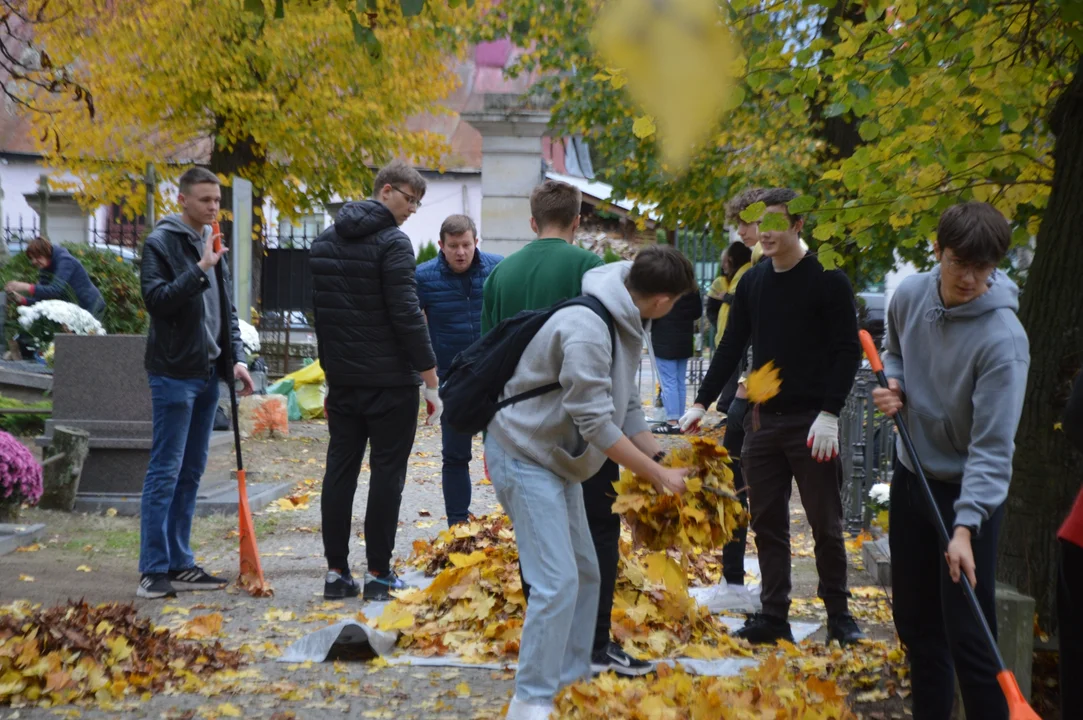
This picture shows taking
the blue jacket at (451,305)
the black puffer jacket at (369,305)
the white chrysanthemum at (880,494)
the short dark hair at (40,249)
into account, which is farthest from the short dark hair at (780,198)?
the short dark hair at (40,249)

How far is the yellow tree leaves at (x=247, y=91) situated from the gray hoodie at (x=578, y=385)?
42.8 feet

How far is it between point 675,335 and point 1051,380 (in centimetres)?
879

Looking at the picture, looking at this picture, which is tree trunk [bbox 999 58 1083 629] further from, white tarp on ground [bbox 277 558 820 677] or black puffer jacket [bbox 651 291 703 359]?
black puffer jacket [bbox 651 291 703 359]

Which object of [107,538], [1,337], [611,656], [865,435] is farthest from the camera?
[1,337]

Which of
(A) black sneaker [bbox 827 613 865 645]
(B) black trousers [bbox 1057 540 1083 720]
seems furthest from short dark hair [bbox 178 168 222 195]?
(B) black trousers [bbox 1057 540 1083 720]

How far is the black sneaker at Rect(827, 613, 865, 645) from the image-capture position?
5.36 m

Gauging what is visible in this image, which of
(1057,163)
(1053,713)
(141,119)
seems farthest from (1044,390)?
(141,119)

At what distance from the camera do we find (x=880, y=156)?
5.79 metres

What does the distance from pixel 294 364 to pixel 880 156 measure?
13968 millimetres

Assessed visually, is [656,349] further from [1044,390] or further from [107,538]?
[1044,390]

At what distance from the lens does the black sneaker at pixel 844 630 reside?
5363 mm

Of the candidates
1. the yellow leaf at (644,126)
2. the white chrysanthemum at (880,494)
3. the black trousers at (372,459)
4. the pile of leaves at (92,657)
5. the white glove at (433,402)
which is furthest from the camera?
the white chrysanthemum at (880,494)

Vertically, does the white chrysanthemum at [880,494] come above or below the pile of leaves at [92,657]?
above

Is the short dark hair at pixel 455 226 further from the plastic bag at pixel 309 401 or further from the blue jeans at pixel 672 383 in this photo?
the plastic bag at pixel 309 401
